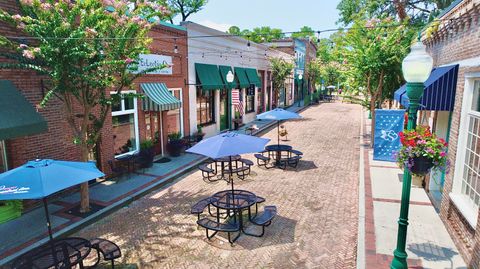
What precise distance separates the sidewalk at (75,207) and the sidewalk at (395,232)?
255 inches

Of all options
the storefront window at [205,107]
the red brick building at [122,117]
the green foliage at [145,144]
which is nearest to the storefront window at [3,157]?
the red brick building at [122,117]

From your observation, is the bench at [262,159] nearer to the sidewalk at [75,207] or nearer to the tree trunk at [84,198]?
the sidewalk at [75,207]

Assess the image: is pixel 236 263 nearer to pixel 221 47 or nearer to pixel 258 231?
pixel 258 231

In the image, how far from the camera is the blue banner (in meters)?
11.4

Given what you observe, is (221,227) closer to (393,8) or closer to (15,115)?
(15,115)

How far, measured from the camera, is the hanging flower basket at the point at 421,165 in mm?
4945

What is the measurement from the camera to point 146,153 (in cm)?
1235

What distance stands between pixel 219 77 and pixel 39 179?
48.2 feet

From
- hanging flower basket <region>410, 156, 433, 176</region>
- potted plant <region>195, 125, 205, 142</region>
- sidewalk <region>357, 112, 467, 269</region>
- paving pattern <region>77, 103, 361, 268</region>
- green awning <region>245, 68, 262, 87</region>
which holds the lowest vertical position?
paving pattern <region>77, 103, 361, 268</region>

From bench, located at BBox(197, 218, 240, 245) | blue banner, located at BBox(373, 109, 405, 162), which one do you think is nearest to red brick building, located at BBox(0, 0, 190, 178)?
bench, located at BBox(197, 218, 240, 245)

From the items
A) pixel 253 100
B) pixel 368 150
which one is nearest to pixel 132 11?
pixel 368 150

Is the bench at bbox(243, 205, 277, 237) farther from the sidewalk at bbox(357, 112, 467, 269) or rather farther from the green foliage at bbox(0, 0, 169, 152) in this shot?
the green foliage at bbox(0, 0, 169, 152)

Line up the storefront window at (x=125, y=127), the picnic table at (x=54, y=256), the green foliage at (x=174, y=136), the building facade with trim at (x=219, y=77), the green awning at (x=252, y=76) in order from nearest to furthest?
the picnic table at (x=54, y=256) < the storefront window at (x=125, y=127) < the green foliage at (x=174, y=136) < the building facade with trim at (x=219, y=77) < the green awning at (x=252, y=76)

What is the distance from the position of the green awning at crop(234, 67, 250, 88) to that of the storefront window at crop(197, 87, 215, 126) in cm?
308
